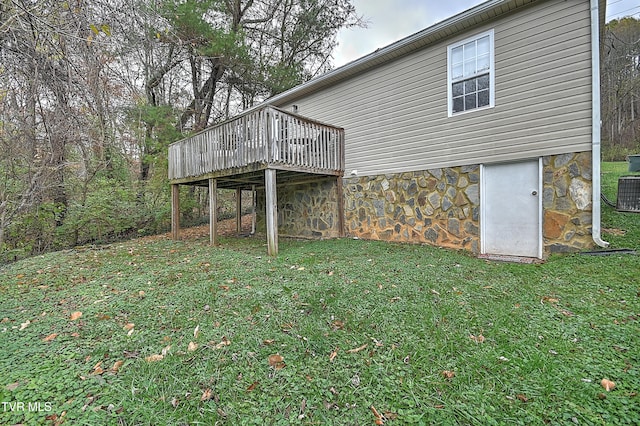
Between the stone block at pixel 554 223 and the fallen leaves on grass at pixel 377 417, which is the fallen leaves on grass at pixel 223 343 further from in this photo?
the stone block at pixel 554 223

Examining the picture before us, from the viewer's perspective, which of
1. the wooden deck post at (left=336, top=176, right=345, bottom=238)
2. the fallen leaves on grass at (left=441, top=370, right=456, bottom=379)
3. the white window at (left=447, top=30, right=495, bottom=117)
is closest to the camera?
the fallen leaves on grass at (left=441, top=370, right=456, bottom=379)

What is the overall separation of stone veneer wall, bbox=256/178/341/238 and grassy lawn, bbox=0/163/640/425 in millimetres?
3811

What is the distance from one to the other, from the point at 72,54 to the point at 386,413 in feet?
15.7

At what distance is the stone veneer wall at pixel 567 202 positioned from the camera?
4.22m

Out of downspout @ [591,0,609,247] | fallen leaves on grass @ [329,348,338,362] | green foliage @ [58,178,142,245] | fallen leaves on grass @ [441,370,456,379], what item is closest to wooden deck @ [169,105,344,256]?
green foliage @ [58,178,142,245]

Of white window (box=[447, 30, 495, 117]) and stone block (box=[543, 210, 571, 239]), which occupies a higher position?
white window (box=[447, 30, 495, 117])

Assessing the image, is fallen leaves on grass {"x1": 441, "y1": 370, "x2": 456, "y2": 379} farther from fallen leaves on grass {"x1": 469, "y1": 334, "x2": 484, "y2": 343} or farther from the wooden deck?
the wooden deck

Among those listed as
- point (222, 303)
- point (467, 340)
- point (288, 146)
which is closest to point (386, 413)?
point (467, 340)

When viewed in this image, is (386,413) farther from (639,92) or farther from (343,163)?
(639,92)

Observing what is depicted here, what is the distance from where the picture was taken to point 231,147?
20.9ft

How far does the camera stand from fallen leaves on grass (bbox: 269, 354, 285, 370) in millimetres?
1984

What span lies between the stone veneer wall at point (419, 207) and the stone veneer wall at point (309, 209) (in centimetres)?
47

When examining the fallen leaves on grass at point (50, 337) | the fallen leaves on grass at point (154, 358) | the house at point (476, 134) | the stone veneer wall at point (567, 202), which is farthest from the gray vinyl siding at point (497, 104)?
the fallen leaves on grass at point (50, 337)

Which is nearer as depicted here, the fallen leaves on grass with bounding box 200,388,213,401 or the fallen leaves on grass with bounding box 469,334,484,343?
the fallen leaves on grass with bounding box 200,388,213,401
